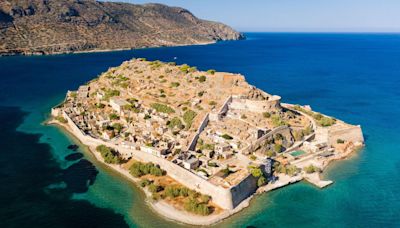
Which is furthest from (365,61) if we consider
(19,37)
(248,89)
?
(19,37)

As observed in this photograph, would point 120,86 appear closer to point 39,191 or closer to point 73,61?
point 39,191

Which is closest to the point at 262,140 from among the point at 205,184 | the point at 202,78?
the point at 205,184

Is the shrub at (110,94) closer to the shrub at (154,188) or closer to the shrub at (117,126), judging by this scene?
the shrub at (117,126)

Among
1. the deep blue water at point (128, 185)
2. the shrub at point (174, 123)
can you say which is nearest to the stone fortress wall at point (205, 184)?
the deep blue water at point (128, 185)

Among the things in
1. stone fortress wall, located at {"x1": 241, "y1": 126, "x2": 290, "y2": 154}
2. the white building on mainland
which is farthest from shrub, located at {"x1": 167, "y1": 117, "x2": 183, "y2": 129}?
stone fortress wall, located at {"x1": 241, "y1": 126, "x2": 290, "y2": 154}

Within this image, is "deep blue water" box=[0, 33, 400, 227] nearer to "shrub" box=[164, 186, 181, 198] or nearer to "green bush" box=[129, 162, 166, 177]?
"green bush" box=[129, 162, 166, 177]

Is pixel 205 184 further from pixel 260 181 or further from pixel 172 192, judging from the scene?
pixel 260 181

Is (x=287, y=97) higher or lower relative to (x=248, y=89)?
lower
